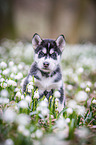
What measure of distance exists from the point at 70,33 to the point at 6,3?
7007 mm

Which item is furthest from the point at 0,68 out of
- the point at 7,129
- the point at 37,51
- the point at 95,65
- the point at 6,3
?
the point at 6,3

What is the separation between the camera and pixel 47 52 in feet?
13.7

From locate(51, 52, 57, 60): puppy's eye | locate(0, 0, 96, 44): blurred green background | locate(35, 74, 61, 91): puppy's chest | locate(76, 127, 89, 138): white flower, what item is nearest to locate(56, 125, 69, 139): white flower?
locate(76, 127, 89, 138): white flower

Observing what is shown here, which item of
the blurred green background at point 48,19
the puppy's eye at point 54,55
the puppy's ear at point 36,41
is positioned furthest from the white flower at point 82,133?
the blurred green background at point 48,19

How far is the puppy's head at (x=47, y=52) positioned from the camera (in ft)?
13.3

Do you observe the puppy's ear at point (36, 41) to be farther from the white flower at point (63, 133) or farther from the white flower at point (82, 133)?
the white flower at point (82, 133)

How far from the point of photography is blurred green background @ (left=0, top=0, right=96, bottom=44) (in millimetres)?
16156

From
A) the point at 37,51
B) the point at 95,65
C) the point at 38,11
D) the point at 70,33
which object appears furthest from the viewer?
the point at 38,11

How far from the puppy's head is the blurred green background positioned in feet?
39.9

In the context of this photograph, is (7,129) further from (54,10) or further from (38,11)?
(38,11)

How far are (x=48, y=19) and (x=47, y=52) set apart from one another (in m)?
22.1

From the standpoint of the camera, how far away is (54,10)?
18156mm

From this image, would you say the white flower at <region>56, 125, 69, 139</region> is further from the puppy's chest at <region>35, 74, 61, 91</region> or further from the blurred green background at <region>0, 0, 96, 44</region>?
the blurred green background at <region>0, 0, 96, 44</region>

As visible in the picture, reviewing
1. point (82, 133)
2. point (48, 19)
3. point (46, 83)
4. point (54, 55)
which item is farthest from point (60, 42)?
point (48, 19)
